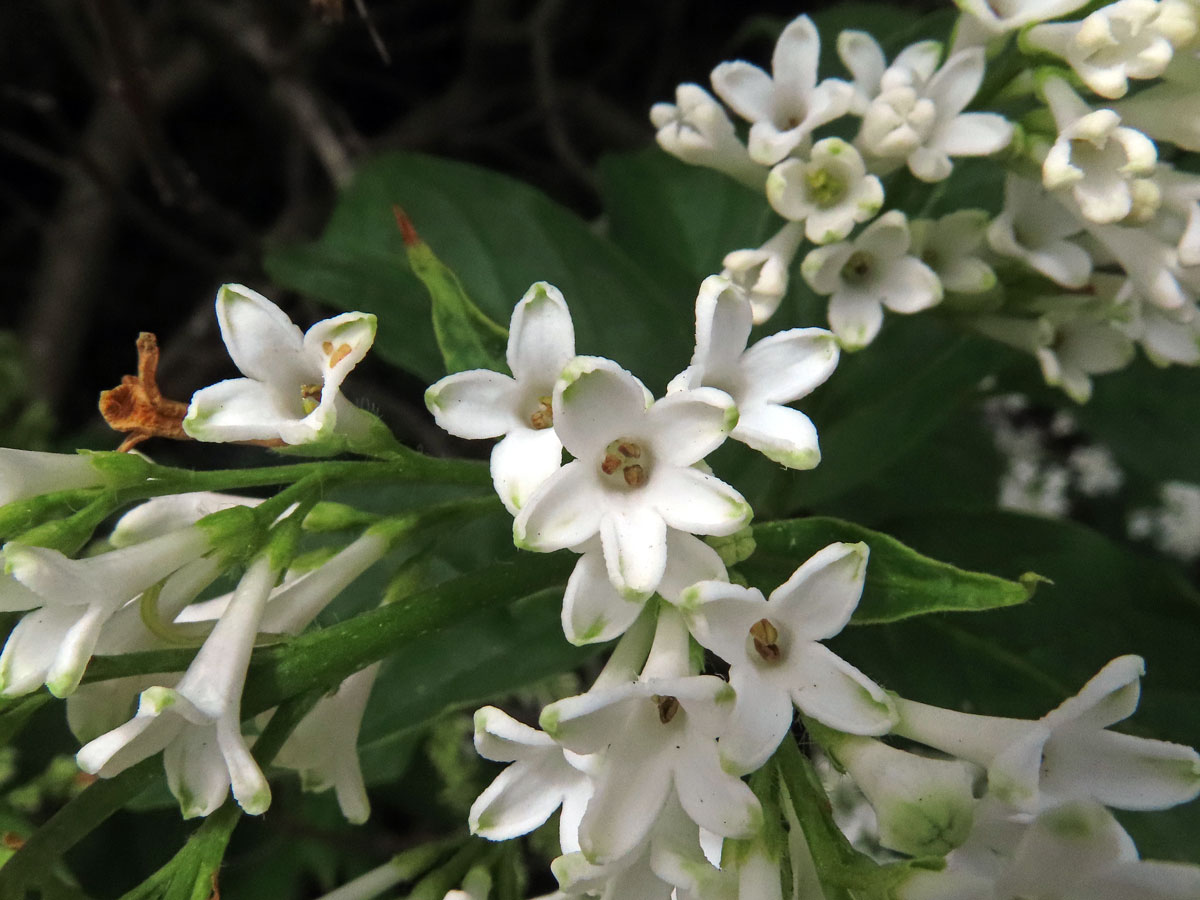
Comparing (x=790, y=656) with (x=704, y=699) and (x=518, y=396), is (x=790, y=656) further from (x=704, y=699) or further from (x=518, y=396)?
(x=518, y=396)

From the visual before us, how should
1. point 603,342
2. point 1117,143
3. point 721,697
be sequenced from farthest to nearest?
point 603,342, point 1117,143, point 721,697

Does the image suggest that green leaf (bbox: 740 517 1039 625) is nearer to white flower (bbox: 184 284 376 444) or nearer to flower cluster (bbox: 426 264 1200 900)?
flower cluster (bbox: 426 264 1200 900)

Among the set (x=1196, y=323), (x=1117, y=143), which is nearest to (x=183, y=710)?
(x=1117, y=143)

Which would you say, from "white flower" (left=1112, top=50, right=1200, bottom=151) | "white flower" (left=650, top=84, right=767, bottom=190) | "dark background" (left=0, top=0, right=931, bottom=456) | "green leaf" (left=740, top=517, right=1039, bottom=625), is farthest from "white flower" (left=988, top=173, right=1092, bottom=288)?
"dark background" (left=0, top=0, right=931, bottom=456)

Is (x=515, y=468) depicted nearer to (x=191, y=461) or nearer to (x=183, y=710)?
(x=183, y=710)

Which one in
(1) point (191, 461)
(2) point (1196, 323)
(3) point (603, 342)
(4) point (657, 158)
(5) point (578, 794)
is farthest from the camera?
(1) point (191, 461)

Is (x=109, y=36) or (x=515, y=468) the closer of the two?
(x=515, y=468)

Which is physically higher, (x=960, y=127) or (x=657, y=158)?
(x=960, y=127)
